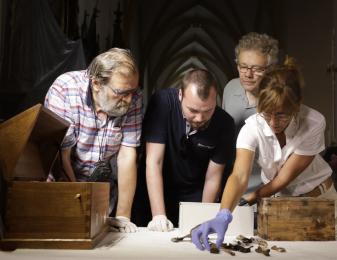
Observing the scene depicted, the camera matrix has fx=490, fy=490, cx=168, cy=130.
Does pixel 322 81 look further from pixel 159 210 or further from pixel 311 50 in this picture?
pixel 159 210

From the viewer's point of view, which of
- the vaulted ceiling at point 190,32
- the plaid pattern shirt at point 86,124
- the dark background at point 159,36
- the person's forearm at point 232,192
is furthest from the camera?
the vaulted ceiling at point 190,32

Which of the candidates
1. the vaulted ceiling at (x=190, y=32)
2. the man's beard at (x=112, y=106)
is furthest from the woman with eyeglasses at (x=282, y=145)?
the vaulted ceiling at (x=190, y=32)

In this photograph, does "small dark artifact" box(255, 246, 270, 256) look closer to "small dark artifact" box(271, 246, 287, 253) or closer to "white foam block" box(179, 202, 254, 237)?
"small dark artifact" box(271, 246, 287, 253)

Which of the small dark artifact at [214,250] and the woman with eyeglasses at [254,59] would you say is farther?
the woman with eyeglasses at [254,59]

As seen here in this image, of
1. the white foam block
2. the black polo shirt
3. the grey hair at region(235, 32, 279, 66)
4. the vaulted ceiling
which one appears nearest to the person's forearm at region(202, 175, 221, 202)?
the black polo shirt

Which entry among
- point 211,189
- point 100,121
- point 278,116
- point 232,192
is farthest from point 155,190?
point 278,116

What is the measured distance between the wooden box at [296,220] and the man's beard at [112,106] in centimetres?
91

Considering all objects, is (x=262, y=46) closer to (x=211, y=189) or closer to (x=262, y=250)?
(x=211, y=189)

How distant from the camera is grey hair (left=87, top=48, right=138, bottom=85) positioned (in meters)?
2.69

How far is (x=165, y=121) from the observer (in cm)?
308

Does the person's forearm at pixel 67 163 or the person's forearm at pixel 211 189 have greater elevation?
the person's forearm at pixel 67 163

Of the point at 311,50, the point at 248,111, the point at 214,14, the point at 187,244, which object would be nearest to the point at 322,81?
the point at 311,50

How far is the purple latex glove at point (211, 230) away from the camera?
2139 mm

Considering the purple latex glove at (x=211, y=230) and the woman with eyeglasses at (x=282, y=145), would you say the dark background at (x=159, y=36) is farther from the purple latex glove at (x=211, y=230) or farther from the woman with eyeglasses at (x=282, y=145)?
the purple latex glove at (x=211, y=230)
